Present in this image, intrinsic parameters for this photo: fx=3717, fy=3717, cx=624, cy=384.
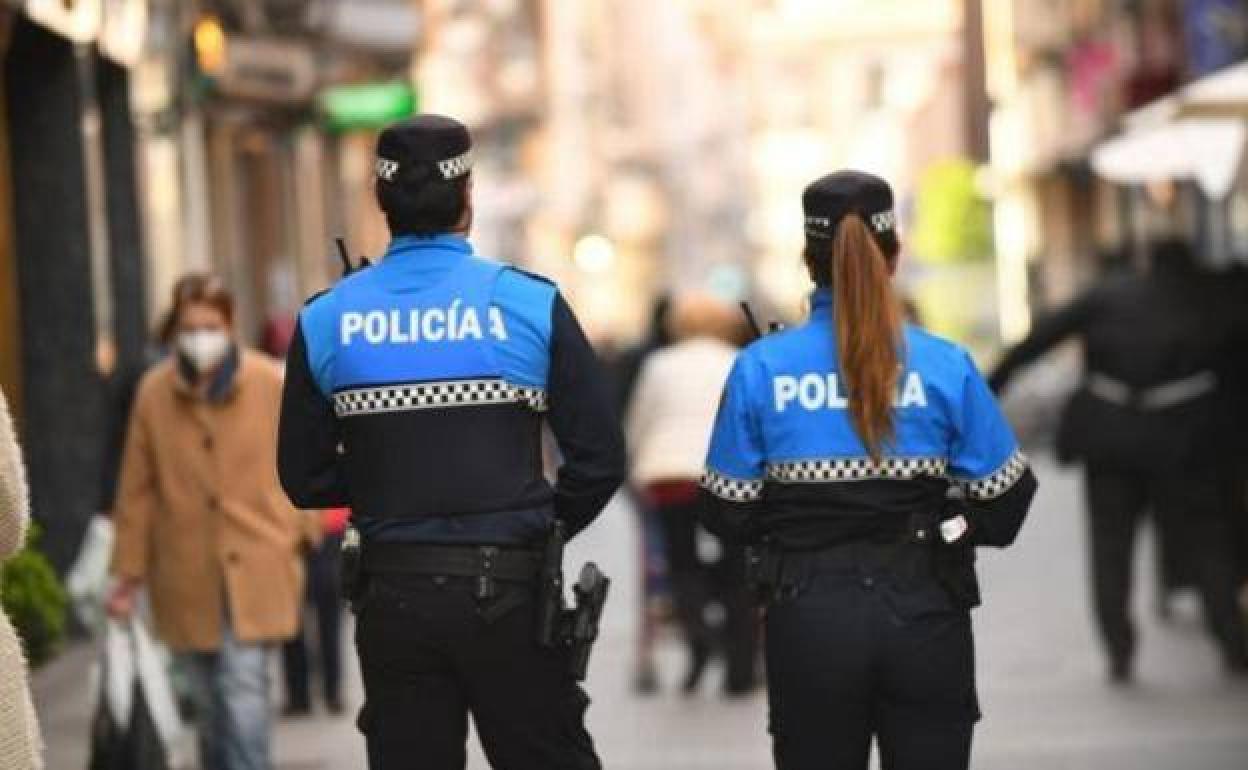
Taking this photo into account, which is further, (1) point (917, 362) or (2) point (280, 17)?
(2) point (280, 17)

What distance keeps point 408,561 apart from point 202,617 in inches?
163

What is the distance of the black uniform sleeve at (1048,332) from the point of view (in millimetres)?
15320

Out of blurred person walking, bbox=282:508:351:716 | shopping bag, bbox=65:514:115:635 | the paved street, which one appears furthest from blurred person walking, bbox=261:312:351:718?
shopping bag, bbox=65:514:115:635

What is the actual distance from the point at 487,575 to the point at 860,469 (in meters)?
0.96

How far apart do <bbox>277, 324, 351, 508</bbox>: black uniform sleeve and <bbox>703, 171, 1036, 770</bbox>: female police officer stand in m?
0.89

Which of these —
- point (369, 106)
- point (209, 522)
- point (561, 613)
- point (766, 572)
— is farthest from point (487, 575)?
point (369, 106)

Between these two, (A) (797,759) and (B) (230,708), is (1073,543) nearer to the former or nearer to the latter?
(B) (230,708)

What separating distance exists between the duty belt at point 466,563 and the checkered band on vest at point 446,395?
0.29 m

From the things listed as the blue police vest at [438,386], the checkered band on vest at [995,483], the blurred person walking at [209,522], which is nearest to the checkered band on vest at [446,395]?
the blue police vest at [438,386]

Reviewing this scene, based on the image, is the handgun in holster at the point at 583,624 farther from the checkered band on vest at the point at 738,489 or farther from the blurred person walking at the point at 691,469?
the blurred person walking at the point at 691,469

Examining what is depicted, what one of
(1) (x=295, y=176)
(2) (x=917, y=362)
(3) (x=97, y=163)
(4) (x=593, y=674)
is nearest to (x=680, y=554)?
(4) (x=593, y=674)

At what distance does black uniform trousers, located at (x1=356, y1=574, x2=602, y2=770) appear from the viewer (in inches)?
297

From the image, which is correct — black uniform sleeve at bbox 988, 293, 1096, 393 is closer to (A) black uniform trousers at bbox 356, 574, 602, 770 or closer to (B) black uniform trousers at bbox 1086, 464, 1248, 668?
(B) black uniform trousers at bbox 1086, 464, 1248, 668

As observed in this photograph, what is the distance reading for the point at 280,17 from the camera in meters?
33.5
